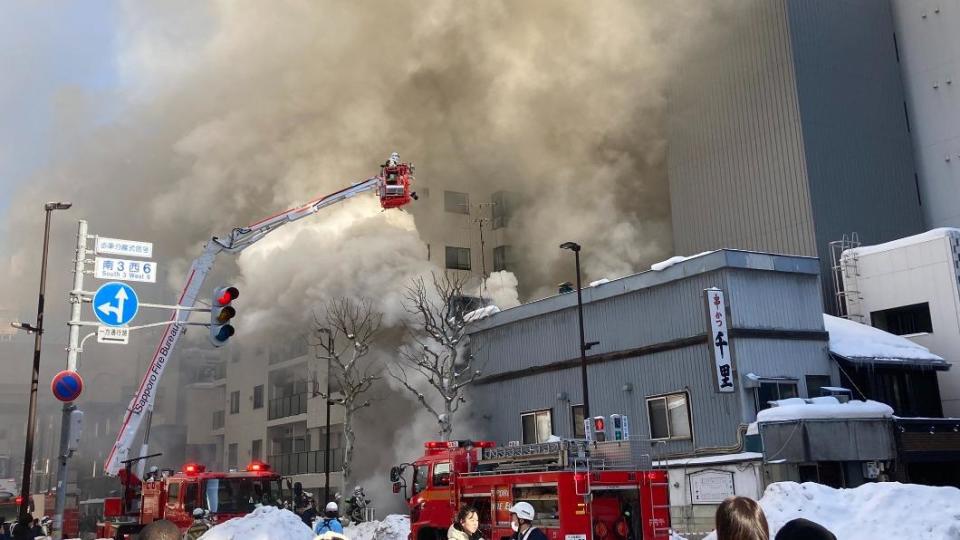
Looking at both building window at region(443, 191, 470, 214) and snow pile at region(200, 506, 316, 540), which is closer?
snow pile at region(200, 506, 316, 540)

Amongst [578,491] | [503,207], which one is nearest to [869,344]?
[578,491]

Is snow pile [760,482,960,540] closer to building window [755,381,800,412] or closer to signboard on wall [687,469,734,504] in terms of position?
signboard on wall [687,469,734,504]

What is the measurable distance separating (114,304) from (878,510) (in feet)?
49.6

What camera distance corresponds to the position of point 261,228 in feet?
95.0

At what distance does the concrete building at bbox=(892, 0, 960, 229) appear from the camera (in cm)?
3947

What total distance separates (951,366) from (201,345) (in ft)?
127

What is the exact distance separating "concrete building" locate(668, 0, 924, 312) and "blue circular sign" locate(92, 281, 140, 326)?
90.1 feet

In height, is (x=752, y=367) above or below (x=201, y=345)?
below

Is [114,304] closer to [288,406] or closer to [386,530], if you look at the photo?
[386,530]

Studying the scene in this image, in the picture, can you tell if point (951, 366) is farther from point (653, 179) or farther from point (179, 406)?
point (179, 406)

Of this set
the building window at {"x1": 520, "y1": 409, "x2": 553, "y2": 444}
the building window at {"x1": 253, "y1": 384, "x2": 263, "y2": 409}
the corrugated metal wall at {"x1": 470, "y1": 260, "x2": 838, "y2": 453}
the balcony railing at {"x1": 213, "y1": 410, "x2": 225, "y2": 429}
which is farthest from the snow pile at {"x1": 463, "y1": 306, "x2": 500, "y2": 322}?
the balcony railing at {"x1": 213, "y1": 410, "x2": 225, "y2": 429}

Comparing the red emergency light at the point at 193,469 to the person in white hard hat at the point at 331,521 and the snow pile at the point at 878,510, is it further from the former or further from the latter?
the snow pile at the point at 878,510

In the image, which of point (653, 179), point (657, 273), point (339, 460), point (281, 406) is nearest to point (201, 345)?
point (281, 406)

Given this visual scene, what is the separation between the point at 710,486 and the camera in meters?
24.6
